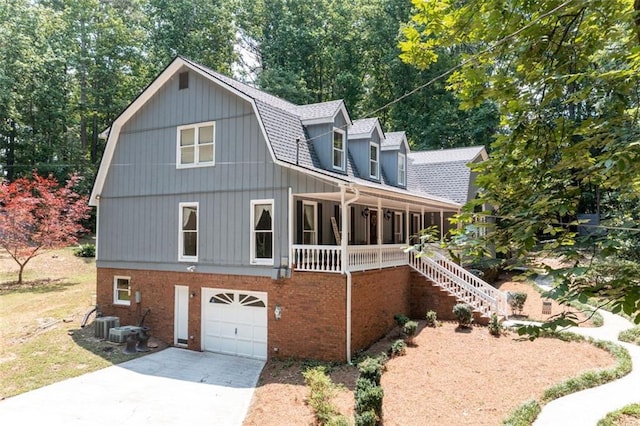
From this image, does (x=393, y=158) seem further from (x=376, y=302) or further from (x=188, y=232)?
(x=188, y=232)

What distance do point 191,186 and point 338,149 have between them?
508 cm

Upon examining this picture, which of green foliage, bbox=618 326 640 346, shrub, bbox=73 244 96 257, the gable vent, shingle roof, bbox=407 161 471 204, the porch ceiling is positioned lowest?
green foliage, bbox=618 326 640 346

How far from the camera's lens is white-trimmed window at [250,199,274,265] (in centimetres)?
1263

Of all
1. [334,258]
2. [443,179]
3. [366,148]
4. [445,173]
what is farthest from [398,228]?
[334,258]

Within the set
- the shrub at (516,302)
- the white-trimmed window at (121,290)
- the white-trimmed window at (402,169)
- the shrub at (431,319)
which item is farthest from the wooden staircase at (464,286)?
the white-trimmed window at (121,290)

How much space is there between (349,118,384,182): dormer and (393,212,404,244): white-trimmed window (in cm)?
336

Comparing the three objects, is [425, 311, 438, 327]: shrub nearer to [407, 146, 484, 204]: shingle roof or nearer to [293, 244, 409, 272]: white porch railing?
→ [293, 244, 409, 272]: white porch railing

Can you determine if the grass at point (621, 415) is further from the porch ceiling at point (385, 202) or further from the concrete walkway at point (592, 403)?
the porch ceiling at point (385, 202)

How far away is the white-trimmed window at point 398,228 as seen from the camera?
19750 mm

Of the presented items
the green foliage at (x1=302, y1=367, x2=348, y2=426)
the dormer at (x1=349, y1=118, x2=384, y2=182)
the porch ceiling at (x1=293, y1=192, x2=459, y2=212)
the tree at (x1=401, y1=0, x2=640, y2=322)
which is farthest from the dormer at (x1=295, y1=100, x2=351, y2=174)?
the tree at (x1=401, y1=0, x2=640, y2=322)

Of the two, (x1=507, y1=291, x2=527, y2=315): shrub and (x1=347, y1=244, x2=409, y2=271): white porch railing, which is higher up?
(x1=347, y1=244, x2=409, y2=271): white porch railing

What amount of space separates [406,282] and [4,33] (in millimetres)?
34596

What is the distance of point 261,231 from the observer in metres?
12.7

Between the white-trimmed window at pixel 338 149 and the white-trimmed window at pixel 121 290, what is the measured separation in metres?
8.43
